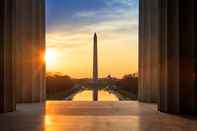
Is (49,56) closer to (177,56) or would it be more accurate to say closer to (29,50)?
(29,50)

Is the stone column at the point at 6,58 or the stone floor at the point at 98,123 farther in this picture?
the stone column at the point at 6,58

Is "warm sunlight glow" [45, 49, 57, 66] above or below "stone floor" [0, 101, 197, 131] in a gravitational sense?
above

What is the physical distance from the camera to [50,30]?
26.6 metres

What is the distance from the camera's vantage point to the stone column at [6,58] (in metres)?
11.0

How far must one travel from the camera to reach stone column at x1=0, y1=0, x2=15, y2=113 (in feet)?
36.0

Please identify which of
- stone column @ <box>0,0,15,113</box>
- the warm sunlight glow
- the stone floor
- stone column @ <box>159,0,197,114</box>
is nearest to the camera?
the stone floor

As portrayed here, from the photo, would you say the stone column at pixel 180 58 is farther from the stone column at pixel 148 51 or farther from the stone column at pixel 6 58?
the stone column at pixel 6 58

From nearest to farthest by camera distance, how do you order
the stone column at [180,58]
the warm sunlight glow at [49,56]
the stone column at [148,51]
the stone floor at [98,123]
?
the stone floor at [98,123] < the stone column at [180,58] < the stone column at [148,51] < the warm sunlight glow at [49,56]

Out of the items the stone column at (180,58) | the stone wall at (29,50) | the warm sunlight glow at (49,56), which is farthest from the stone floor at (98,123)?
the warm sunlight glow at (49,56)

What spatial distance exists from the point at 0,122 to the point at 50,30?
59.9 feet

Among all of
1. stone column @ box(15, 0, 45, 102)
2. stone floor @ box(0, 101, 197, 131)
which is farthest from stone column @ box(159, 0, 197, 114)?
stone column @ box(15, 0, 45, 102)

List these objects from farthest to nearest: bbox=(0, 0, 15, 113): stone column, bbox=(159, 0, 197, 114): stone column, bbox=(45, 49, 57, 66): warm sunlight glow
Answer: bbox=(45, 49, 57, 66): warm sunlight glow → bbox=(0, 0, 15, 113): stone column → bbox=(159, 0, 197, 114): stone column

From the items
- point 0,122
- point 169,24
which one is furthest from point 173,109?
point 0,122

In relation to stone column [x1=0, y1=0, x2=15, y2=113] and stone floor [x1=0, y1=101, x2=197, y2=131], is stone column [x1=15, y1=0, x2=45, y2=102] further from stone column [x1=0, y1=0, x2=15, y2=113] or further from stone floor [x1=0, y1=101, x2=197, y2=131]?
stone floor [x1=0, y1=101, x2=197, y2=131]
